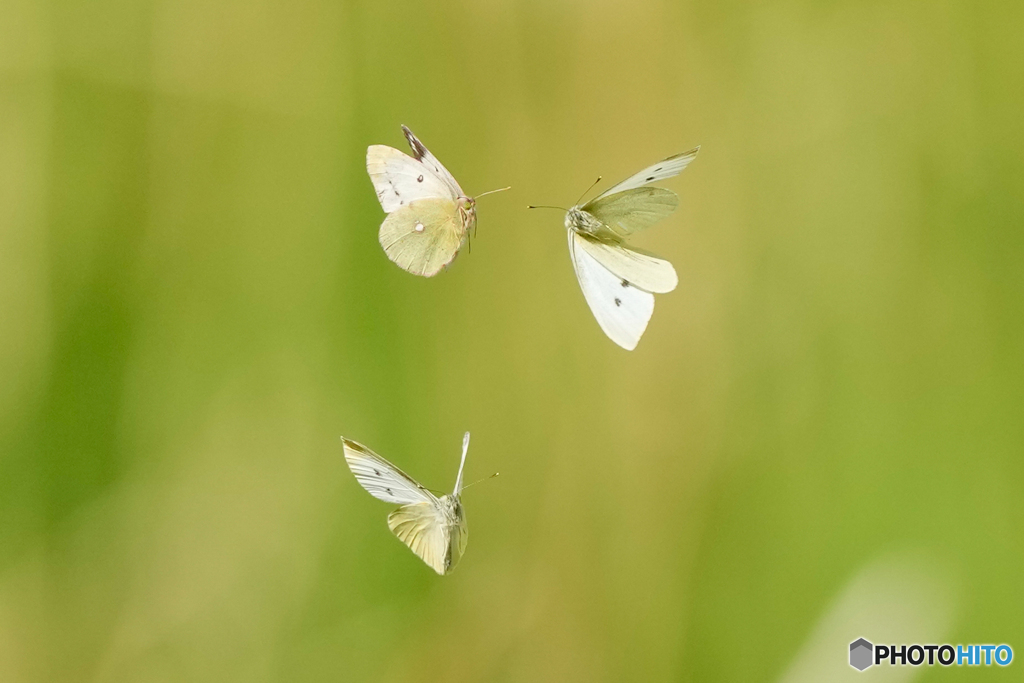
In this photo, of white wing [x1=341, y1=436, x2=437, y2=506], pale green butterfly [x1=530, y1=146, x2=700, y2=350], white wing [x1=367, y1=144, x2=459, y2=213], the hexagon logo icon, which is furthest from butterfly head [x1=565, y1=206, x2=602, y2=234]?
the hexagon logo icon

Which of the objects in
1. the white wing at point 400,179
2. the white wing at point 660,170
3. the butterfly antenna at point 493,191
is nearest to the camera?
the white wing at point 660,170

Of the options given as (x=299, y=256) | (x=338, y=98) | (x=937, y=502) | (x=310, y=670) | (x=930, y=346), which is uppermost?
(x=338, y=98)

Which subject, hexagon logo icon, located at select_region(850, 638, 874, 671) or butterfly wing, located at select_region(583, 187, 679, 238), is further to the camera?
hexagon logo icon, located at select_region(850, 638, 874, 671)

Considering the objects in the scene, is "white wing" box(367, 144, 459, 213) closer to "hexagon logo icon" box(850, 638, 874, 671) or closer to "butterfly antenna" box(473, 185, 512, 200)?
"butterfly antenna" box(473, 185, 512, 200)

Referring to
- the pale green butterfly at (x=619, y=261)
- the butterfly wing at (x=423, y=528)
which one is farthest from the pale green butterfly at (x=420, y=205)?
the butterfly wing at (x=423, y=528)

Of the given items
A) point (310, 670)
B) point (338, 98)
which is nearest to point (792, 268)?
point (338, 98)

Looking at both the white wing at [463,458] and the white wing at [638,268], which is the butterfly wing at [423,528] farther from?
the white wing at [638,268]

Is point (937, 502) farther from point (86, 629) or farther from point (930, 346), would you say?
point (86, 629)
